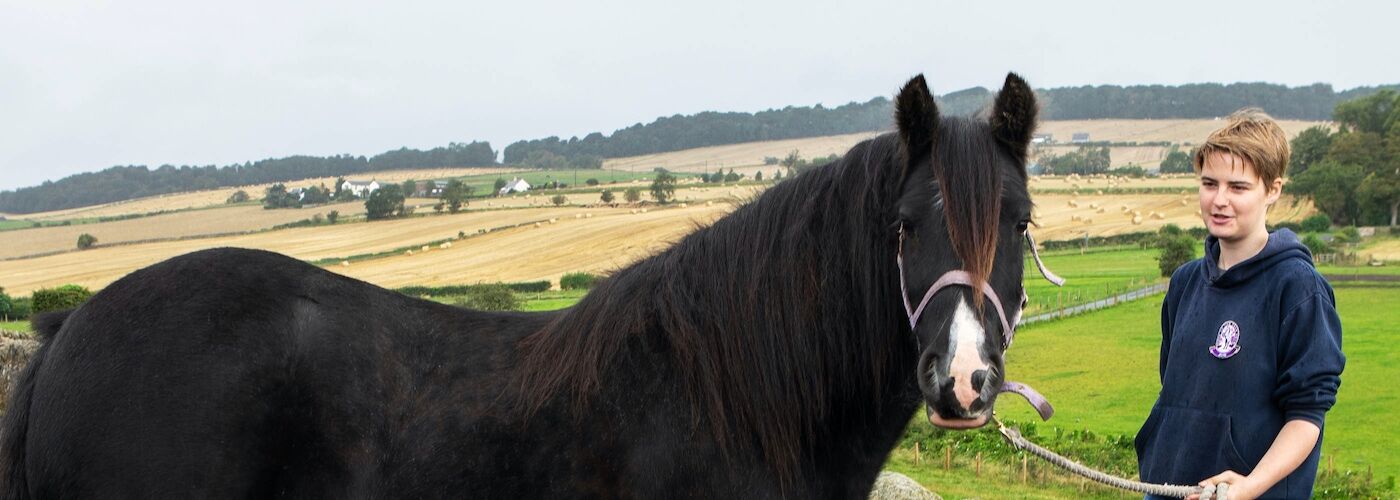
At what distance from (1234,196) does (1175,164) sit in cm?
11169

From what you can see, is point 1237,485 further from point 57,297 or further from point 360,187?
point 360,187

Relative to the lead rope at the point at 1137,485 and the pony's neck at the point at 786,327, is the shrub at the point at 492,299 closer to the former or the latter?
the pony's neck at the point at 786,327

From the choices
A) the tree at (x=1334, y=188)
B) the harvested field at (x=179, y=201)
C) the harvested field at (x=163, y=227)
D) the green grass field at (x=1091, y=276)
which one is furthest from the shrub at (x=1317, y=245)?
the harvested field at (x=179, y=201)

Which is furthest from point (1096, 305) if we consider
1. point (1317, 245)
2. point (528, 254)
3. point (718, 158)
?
point (718, 158)

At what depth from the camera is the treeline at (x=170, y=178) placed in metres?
90.9

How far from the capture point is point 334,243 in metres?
57.1

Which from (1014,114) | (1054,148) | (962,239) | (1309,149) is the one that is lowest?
(1309,149)

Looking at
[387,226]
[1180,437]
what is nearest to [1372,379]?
[1180,437]

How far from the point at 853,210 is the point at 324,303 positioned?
2.06 metres

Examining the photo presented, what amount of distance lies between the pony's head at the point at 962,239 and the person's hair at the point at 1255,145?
2.03 feet

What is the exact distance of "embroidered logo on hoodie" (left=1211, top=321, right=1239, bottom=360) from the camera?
10.7 feet

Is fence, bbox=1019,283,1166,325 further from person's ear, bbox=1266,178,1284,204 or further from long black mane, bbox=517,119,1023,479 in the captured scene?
long black mane, bbox=517,119,1023,479

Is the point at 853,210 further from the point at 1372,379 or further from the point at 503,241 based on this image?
the point at 503,241

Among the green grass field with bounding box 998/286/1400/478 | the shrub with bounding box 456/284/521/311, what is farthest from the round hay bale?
the shrub with bounding box 456/284/521/311
